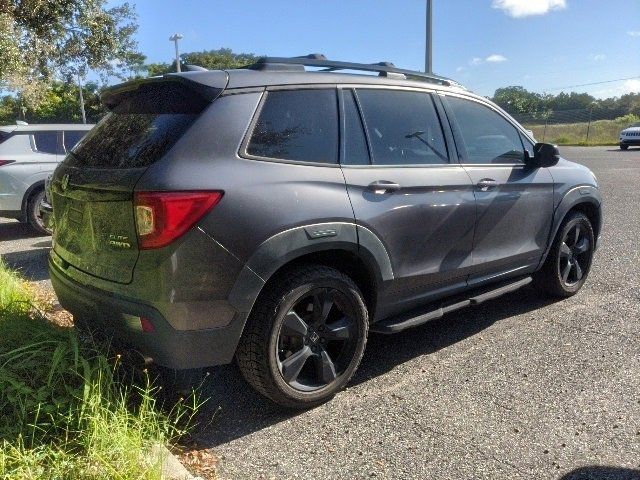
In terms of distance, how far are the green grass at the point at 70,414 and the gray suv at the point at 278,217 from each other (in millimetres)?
221

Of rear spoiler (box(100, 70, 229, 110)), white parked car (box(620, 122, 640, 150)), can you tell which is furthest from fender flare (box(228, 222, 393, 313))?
white parked car (box(620, 122, 640, 150))

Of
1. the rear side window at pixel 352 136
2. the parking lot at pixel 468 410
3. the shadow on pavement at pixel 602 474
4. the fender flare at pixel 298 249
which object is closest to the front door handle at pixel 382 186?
the rear side window at pixel 352 136

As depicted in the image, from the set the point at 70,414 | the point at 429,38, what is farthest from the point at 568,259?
the point at 429,38

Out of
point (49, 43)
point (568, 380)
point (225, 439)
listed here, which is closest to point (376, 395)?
point (225, 439)

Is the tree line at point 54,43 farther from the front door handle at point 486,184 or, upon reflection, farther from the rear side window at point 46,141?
the front door handle at point 486,184

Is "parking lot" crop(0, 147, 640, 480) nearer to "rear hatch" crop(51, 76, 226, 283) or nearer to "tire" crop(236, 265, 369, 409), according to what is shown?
"tire" crop(236, 265, 369, 409)

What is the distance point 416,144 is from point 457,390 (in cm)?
154

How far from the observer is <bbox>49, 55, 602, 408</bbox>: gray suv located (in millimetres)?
2689

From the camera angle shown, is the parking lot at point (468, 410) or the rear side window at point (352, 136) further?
the rear side window at point (352, 136)

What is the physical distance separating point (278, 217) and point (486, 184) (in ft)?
5.90

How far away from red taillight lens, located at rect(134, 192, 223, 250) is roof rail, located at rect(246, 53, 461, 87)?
102cm

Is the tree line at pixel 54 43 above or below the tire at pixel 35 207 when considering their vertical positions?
above

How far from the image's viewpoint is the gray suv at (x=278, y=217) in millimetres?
2689

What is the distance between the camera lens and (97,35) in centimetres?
1683
